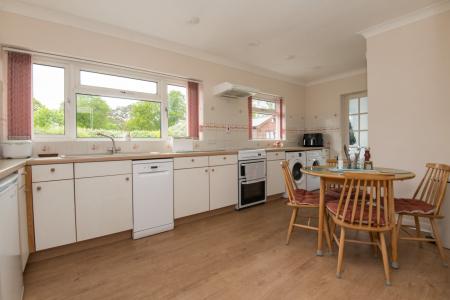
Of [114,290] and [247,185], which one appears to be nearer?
[114,290]

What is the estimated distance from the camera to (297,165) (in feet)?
13.6

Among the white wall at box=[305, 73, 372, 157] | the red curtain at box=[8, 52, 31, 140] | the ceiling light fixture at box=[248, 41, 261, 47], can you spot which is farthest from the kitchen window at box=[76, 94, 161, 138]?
the white wall at box=[305, 73, 372, 157]

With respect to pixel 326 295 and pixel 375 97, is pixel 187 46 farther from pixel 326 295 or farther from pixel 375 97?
pixel 326 295

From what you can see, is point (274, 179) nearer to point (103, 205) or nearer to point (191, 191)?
point (191, 191)

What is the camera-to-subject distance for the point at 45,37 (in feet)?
7.68

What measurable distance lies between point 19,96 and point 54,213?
1.27 meters

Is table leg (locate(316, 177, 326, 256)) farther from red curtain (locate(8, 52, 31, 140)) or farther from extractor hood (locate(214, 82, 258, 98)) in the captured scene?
red curtain (locate(8, 52, 31, 140))

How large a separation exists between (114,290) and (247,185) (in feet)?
7.17

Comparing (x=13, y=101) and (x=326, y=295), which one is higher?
(x=13, y=101)

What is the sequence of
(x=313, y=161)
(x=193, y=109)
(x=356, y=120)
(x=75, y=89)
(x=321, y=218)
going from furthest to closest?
(x=356, y=120) → (x=313, y=161) → (x=193, y=109) → (x=75, y=89) → (x=321, y=218)

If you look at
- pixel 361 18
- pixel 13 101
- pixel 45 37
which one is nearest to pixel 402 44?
pixel 361 18

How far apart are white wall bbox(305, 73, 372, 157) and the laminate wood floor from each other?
117 inches

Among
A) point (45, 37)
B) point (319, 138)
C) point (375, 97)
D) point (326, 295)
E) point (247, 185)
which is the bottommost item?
point (326, 295)

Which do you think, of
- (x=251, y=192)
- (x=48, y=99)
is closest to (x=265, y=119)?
(x=251, y=192)
